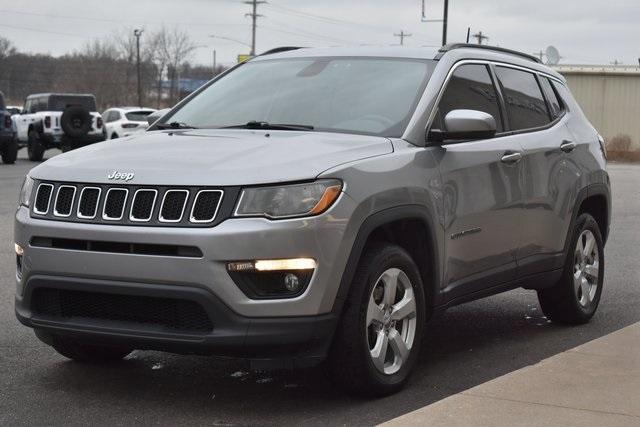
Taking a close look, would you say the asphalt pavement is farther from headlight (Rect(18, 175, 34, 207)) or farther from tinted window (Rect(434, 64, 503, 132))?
tinted window (Rect(434, 64, 503, 132))

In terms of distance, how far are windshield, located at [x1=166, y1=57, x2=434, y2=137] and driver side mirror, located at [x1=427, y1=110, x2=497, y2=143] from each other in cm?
19

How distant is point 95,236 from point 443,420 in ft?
5.54

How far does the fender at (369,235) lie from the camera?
514 cm

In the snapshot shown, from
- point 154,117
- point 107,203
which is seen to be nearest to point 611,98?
point 154,117

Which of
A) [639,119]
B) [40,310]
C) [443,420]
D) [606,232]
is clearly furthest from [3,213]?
[639,119]

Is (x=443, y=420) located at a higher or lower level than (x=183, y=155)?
lower

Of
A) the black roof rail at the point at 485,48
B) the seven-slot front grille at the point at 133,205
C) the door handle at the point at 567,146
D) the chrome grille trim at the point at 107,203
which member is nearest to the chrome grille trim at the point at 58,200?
the seven-slot front grille at the point at 133,205

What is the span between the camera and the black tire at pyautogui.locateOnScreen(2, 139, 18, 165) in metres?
29.1

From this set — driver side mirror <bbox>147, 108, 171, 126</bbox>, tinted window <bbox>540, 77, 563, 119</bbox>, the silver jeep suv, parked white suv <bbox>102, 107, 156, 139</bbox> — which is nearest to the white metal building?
parked white suv <bbox>102, 107, 156, 139</bbox>

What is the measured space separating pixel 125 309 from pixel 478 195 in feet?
6.93

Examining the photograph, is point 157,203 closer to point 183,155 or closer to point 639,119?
point 183,155

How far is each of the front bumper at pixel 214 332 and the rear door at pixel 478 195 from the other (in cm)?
120

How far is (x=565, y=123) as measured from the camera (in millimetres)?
7637

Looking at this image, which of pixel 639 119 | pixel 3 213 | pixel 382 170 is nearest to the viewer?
pixel 382 170
